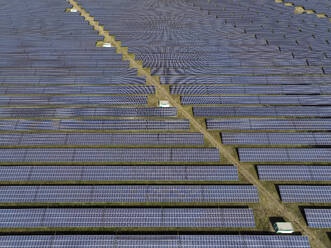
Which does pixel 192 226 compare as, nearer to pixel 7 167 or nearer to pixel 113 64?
pixel 7 167

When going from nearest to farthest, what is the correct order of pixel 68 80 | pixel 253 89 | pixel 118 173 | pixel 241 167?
pixel 118 173, pixel 241 167, pixel 253 89, pixel 68 80

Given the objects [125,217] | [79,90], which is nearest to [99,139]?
[125,217]

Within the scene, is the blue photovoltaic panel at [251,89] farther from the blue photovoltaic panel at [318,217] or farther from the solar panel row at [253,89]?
the blue photovoltaic panel at [318,217]

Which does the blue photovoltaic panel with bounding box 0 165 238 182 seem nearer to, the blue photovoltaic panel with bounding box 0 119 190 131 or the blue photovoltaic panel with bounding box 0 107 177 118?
the blue photovoltaic panel with bounding box 0 119 190 131

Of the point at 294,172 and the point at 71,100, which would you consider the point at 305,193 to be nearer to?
the point at 294,172

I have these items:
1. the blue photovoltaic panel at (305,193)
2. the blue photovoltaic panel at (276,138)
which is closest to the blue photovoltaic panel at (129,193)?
the blue photovoltaic panel at (305,193)

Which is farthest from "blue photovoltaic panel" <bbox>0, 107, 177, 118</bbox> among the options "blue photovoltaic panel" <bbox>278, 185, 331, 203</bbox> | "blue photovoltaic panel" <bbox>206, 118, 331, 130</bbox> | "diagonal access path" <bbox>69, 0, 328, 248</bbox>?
"blue photovoltaic panel" <bbox>278, 185, 331, 203</bbox>

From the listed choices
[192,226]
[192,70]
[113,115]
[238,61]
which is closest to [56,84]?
[113,115]
